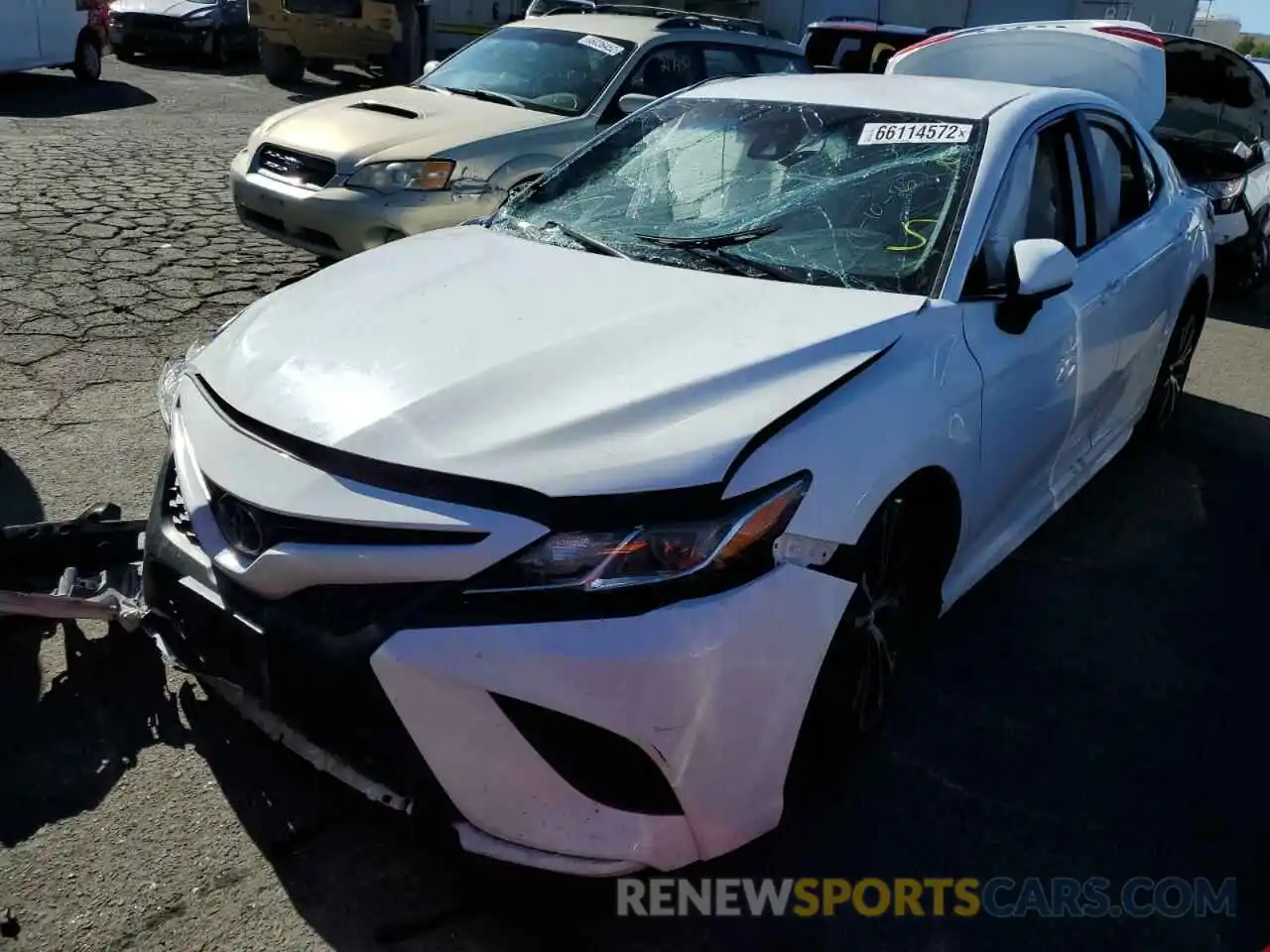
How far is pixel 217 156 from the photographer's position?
32.1ft

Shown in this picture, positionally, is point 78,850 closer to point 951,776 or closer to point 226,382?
point 226,382

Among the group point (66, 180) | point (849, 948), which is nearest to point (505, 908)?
point (849, 948)

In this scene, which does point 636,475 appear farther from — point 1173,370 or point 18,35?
point 18,35

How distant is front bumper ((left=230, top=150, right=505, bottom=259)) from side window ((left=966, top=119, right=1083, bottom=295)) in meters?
3.16

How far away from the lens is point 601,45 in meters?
7.07

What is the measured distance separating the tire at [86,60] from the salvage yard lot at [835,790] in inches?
412

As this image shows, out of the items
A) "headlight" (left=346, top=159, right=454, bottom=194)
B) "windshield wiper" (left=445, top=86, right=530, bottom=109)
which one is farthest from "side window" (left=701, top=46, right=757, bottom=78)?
"headlight" (left=346, top=159, right=454, bottom=194)

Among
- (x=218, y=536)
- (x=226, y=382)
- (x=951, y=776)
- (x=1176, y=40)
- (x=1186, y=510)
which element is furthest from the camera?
(x=1176, y=40)

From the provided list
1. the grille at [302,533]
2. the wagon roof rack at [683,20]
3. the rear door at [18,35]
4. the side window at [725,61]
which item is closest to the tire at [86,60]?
the rear door at [18,35]

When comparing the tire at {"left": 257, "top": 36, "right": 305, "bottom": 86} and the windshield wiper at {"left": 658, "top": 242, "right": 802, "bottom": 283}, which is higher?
the windshield wiper at {"left": 658, "top": 242, "right": 802, "bottom": 283}

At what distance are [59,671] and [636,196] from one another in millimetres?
2133

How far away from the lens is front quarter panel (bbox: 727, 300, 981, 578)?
220 cm

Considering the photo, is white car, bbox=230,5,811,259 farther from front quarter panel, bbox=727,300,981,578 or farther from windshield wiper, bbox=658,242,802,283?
front quarter panel, bbox=727,300,981,578

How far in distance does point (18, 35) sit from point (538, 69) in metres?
8.33
